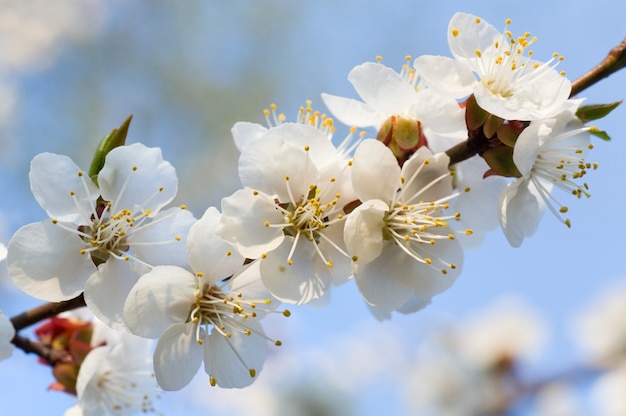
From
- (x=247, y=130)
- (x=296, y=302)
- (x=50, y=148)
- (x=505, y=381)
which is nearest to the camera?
(x=296, y=302)

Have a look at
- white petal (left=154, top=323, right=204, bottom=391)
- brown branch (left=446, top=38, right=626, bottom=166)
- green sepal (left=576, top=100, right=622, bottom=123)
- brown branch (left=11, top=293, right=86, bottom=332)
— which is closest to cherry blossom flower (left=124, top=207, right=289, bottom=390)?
white petal (left=154, top=323, right=204, bottom=391)

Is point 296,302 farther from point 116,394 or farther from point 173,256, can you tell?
point 116,394

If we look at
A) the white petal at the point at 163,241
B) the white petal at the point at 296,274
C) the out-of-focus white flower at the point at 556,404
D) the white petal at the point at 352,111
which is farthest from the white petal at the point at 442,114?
the out-of-focus white flower at the point at 556,404

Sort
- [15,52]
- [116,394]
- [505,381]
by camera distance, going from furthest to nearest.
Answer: [15,52], [505,381], [116,394]

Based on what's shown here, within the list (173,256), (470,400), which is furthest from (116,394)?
(470,400)

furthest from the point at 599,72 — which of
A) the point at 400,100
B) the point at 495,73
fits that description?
the point at 400,100

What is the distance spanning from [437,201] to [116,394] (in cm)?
61

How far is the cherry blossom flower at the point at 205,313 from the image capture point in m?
0.85

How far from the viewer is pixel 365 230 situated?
2.80 ft

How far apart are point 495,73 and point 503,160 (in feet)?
0.43

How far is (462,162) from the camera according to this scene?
3.42 ft

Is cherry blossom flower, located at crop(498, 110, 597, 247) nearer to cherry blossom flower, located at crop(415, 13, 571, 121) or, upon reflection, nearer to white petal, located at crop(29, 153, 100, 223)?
cherry blossom flower, located at crop(415, 13, 571, 121)

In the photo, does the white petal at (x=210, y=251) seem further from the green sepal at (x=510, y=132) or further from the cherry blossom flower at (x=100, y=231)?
the green sepal at (x=510, y=132)

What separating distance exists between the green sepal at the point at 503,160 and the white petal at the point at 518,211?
0.05ft
